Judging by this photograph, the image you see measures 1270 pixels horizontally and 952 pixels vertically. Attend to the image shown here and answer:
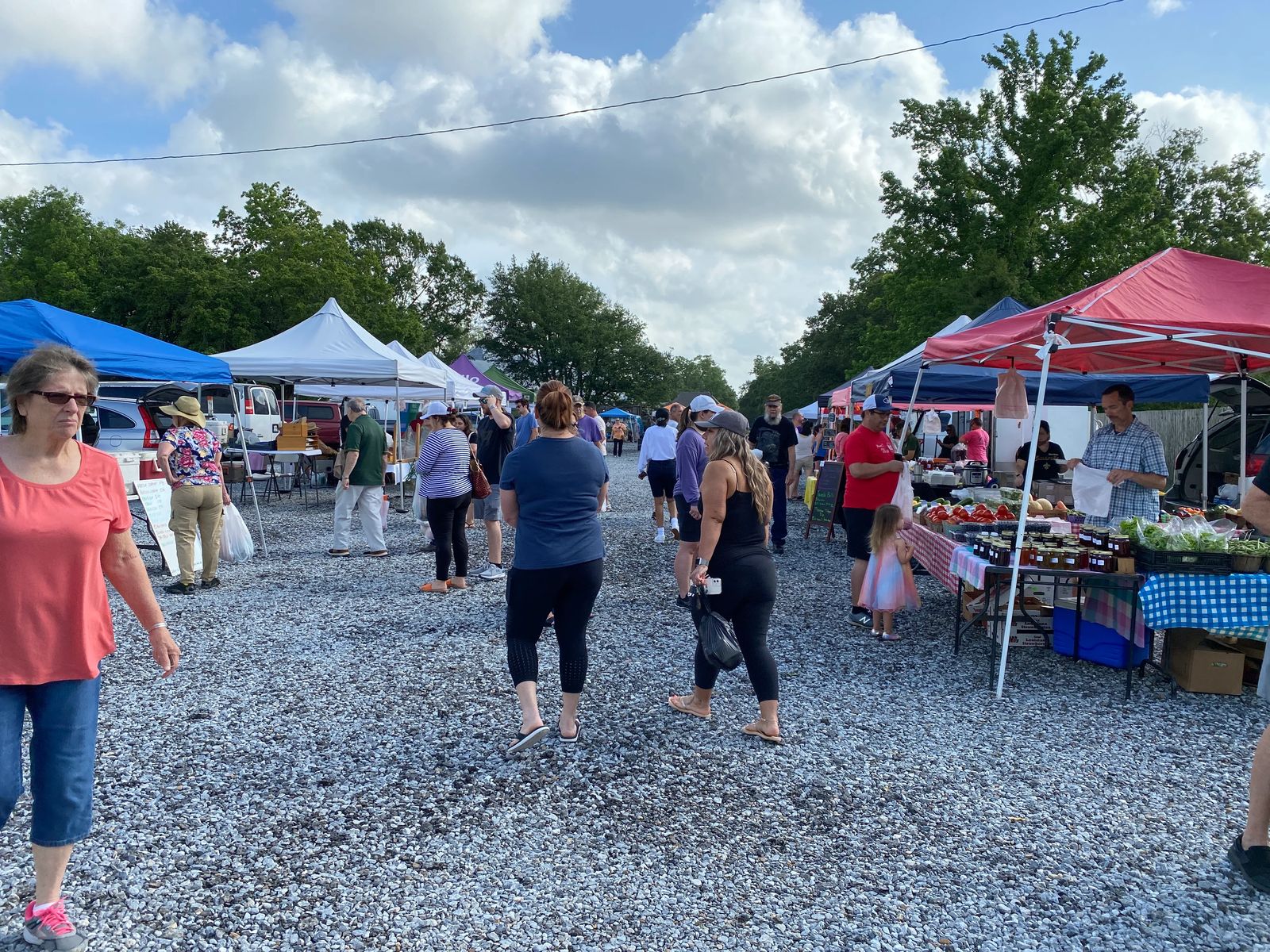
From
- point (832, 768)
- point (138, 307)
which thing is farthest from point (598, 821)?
point (138, 307)

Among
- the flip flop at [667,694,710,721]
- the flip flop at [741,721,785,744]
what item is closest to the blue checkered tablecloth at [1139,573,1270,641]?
the flip flop at [741,721,785,744]

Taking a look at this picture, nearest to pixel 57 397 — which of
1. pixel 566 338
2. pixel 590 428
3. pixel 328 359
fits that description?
pixel 590 428

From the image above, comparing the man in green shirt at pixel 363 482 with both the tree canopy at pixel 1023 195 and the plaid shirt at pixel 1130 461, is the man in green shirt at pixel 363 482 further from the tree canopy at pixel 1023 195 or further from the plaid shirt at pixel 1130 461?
the tree canopy at pixel 1023 195

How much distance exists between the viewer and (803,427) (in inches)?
709

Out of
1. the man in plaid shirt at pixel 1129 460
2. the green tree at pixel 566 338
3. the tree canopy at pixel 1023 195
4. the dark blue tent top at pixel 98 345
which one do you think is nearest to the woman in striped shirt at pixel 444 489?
the dark blue tent top at pixel 98 345

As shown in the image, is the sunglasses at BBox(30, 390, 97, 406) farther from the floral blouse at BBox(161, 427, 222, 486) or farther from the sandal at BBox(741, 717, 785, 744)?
the floral blouse at BBox(161, 427, 222, 486)

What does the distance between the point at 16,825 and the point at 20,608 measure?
172cm

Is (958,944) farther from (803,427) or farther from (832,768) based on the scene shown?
(803,427)

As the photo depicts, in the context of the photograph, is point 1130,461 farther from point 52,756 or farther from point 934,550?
point 52,756

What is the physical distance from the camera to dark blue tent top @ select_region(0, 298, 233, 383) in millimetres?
7367

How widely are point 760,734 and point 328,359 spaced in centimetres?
973

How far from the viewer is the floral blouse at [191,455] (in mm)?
7473

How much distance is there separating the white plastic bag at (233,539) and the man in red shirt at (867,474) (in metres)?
6.44

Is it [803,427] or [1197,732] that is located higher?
[803,427]
